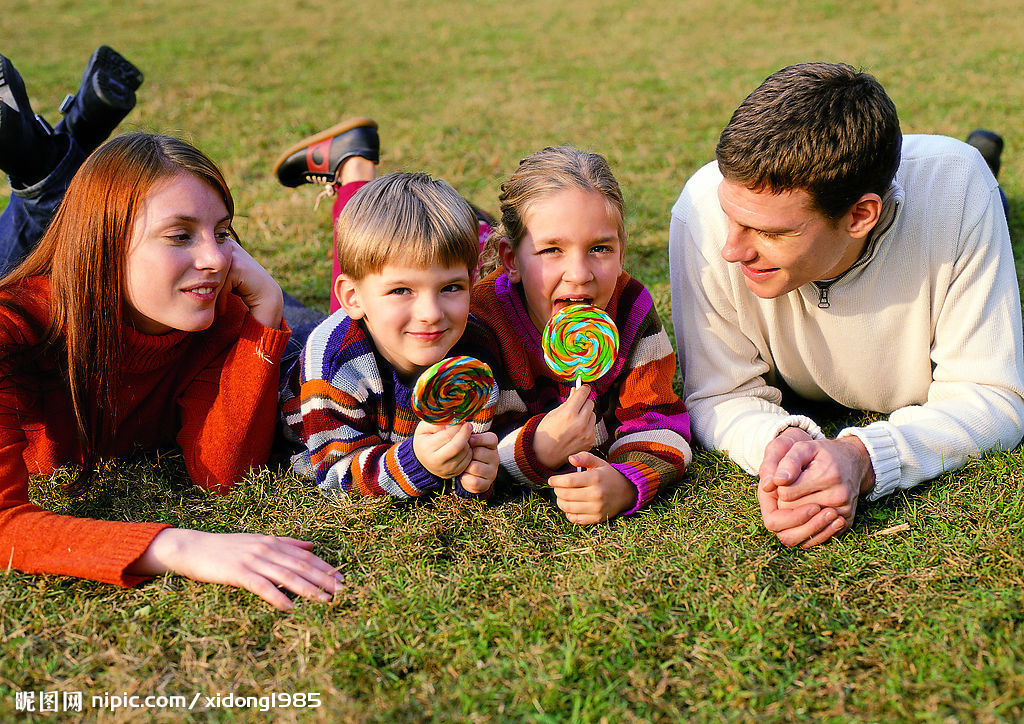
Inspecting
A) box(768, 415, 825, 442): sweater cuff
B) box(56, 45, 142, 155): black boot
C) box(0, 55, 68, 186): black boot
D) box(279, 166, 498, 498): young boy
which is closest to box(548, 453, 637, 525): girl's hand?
box(279, 166, 498, 498): young boy

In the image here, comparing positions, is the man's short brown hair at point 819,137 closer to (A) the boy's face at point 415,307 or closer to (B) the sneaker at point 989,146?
(A) the boy's face at point 415,307

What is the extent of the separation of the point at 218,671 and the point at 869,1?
1485 cm

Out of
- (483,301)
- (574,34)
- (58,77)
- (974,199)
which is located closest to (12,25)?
(58,77)

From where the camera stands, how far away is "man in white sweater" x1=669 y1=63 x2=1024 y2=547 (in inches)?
122

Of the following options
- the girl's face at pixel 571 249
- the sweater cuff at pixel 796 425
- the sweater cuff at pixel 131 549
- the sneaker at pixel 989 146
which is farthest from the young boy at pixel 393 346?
the sneaker at pixel 989 146

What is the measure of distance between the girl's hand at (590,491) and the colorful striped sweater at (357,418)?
1.36 feet

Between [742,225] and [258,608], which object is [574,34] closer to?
[742,225]

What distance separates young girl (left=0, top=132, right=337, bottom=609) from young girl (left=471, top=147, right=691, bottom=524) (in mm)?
898

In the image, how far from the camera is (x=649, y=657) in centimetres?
265

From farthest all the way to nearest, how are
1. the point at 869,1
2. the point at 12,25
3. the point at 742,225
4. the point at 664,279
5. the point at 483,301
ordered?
the point at 12,25
the point at 869,1
the point at 664,279
the point at 483,301
the point at 742,225

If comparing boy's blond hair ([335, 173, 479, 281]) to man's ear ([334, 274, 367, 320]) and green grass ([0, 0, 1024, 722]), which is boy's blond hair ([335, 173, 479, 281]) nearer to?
man's ear ([334, 274, 367, 320])

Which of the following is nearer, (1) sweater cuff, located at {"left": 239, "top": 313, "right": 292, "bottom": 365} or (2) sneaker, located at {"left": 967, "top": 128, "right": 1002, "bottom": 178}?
(1) sweater cuff, located at {"left": 239, "top": 313, "right": 292, "bottom": 365}

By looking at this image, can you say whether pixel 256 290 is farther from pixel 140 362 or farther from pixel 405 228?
pixel 405 228

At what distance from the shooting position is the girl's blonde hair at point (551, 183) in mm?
3285
